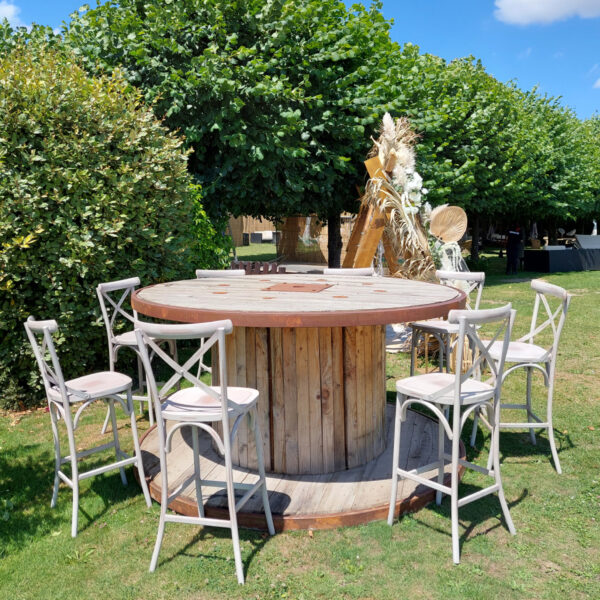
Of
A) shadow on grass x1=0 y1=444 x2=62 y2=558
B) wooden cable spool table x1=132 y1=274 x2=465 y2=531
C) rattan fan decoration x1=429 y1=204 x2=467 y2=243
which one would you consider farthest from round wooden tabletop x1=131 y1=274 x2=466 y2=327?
rattan fan decoration x1=429 y1=204 x2=467 y2=243

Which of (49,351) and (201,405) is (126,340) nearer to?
(49,351)

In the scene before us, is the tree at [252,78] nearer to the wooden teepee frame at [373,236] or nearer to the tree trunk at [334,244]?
the wooden teepee frame at [373,236]

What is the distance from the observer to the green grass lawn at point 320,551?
2627mm

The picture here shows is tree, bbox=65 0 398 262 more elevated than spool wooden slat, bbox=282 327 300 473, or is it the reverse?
tree, bbox=65 0 398 262

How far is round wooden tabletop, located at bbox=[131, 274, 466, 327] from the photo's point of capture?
2.91 m

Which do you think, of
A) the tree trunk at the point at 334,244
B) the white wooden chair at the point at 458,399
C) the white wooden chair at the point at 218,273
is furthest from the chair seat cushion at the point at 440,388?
the tree trunk at the point at 334,244

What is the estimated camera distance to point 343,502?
10.6 ft

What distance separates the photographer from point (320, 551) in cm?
290

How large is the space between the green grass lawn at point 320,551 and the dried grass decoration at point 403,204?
338cm

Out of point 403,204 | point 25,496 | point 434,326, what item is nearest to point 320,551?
point 25,496

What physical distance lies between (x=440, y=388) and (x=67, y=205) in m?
4.14

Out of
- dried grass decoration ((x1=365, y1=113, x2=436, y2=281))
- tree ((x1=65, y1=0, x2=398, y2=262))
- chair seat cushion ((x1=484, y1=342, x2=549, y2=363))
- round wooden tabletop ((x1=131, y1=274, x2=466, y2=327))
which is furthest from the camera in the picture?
tree ((x1=65, y1=0, x2=398, y2=262))

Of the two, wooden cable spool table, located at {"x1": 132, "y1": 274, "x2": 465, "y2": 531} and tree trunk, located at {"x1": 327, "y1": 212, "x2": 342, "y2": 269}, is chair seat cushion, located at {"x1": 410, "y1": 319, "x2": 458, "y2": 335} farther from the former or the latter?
tree trunk, located at {"x1": 327, "y1": 212, "x2": 342, "y2": 269}

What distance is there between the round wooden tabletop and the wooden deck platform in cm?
115
